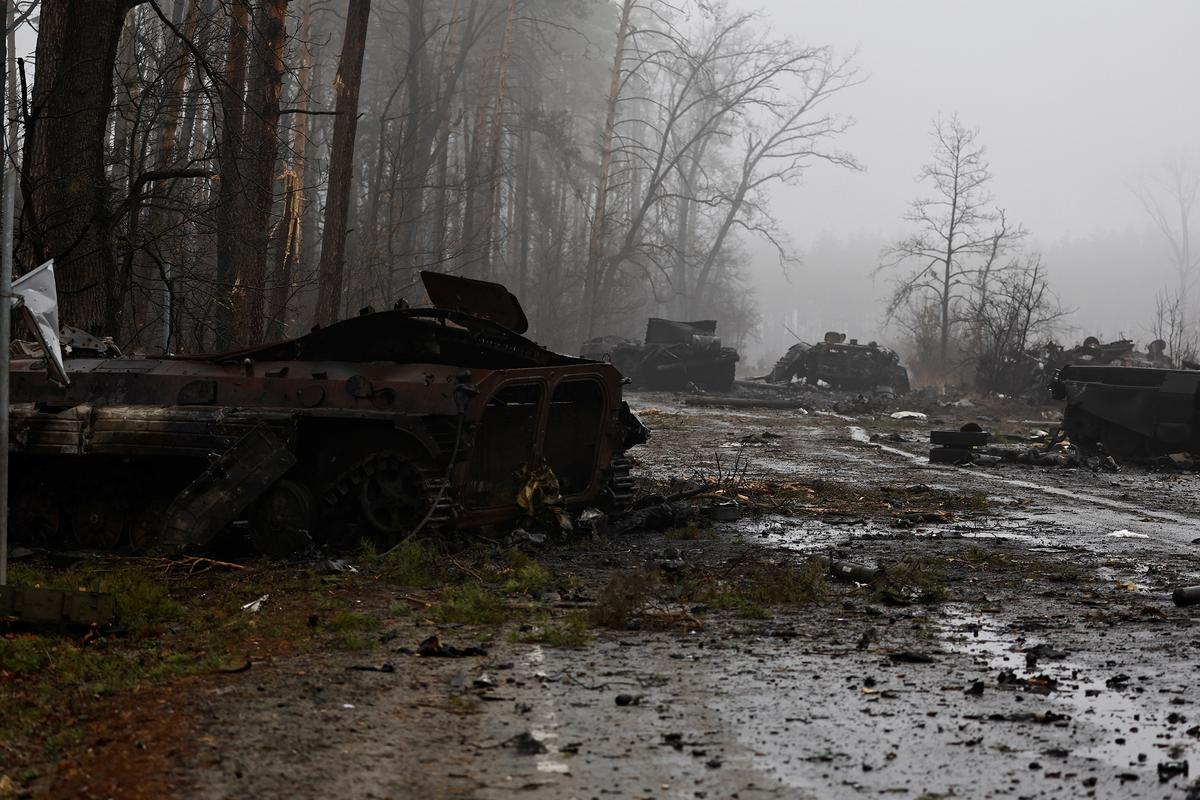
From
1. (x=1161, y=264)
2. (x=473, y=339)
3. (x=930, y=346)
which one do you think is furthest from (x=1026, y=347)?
(x=1161, y=264)

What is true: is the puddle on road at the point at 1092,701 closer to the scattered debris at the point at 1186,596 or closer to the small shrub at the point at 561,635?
the scattered debris at the point at 1186,596

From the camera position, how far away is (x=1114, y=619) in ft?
21.7

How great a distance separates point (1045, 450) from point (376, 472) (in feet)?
43.4

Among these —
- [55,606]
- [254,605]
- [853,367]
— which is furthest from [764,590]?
[853,367]

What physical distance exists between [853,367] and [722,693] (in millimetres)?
32818

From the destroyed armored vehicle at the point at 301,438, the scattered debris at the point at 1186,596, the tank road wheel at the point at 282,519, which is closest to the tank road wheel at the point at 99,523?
the destroyed armored vehicle at the point at 301,438

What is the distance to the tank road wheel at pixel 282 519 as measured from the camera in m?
8.30

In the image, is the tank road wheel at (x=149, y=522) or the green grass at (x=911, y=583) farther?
the tank road wheel at (x=149, y=522)

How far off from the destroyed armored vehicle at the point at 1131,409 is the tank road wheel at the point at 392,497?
42.9 feet

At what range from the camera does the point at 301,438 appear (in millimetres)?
8594

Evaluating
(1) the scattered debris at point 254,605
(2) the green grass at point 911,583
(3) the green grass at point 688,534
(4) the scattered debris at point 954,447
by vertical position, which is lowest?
(1) the scattered debris at point 254,605

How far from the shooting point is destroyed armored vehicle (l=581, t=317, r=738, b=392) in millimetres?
35719

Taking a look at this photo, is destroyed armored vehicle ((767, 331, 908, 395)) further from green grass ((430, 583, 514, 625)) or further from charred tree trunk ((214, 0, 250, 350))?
green grass ((430, 583, 514, 625))

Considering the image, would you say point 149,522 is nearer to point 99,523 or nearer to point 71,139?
point 99,523
